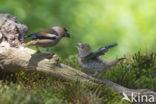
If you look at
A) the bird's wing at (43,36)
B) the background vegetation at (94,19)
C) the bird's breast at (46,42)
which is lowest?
the bird's breast at (46,42)

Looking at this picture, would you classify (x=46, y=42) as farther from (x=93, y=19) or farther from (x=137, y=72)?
(x=93, y=19)

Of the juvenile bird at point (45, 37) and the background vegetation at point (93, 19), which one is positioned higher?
the background vegetation at point (93, 19)

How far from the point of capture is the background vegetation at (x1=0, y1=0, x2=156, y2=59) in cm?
1089

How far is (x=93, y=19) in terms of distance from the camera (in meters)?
11.3

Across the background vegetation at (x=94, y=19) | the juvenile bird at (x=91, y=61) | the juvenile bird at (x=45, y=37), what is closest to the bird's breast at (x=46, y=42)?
the juvenile bird at (x=45, y=37)

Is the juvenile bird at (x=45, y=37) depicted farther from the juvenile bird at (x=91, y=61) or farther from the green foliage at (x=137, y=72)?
the green foliage at (x=137, y=72)

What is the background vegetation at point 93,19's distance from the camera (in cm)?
1089

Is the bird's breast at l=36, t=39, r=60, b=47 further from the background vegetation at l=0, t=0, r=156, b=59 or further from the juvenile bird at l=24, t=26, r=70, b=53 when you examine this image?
the background vegetation at l=0, t=0, r=156, b=59

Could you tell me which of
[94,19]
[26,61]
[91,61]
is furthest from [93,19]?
[26,61]

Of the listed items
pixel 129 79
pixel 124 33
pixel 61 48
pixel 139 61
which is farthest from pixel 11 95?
pixel 124 33

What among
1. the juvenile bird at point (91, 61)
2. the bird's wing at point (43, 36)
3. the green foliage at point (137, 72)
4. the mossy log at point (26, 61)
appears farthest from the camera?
the green foliage at point (137, 72)

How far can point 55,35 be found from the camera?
599 cm

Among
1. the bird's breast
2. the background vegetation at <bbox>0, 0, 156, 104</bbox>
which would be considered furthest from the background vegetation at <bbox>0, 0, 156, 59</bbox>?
the bird's breast

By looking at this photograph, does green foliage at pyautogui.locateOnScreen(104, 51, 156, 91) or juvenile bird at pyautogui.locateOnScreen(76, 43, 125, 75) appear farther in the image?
green foliage at pyautogui.locateOnScreen(104, 51, 156, 91)
